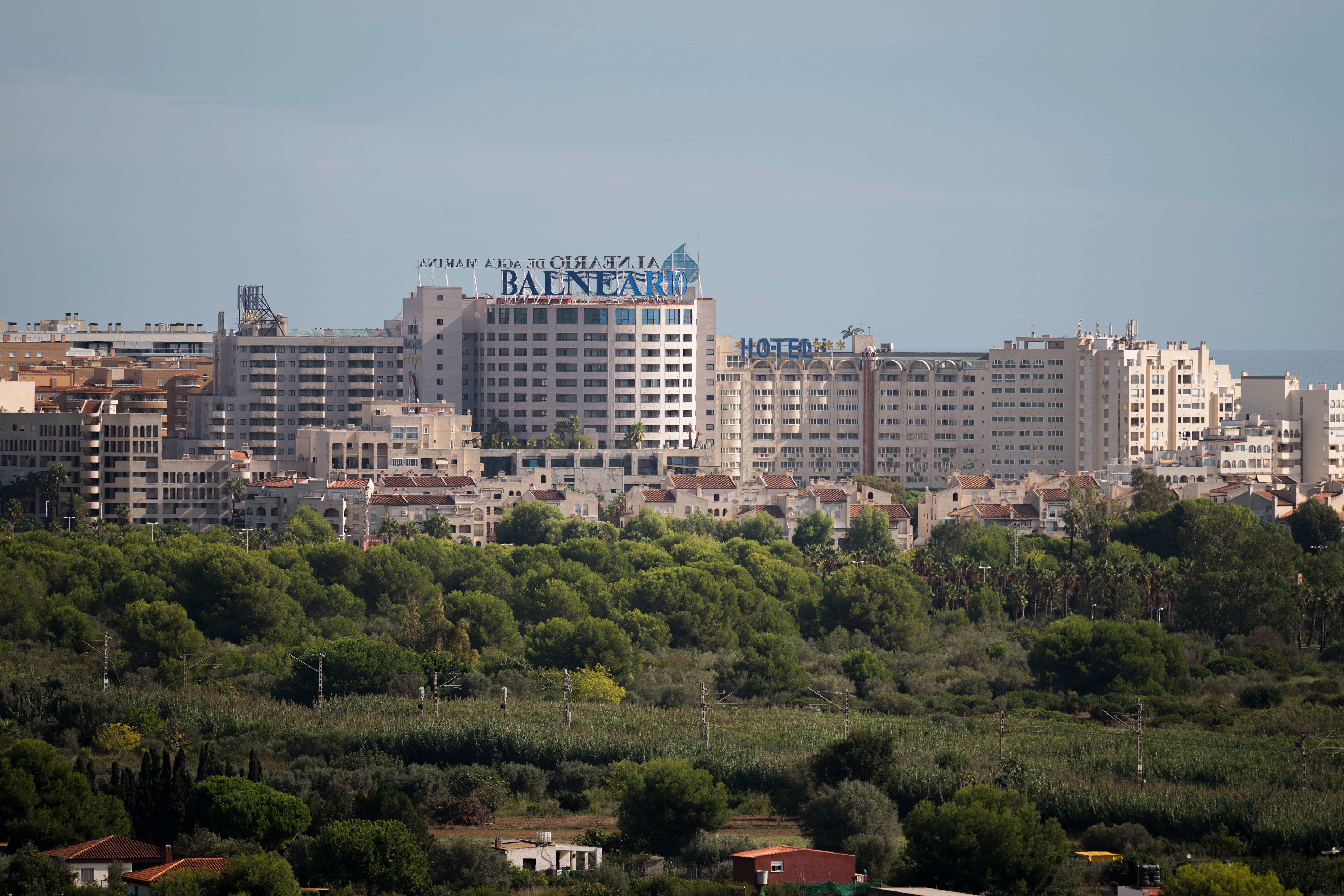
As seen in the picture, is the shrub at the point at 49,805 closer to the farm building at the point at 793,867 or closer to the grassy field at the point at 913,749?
the grassy field at the point at 913,749

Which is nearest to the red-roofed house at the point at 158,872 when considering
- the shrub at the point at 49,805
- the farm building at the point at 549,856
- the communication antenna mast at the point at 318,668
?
the shrub at the point at 49,805

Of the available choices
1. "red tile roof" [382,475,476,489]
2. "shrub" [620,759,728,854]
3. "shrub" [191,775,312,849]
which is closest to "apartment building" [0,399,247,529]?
"red tile roof" [382,475,476,489]

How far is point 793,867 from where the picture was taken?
267 feet

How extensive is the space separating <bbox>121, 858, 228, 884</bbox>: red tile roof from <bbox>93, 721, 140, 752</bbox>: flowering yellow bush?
27.9 meters

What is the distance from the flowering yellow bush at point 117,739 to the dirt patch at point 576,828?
2106cm

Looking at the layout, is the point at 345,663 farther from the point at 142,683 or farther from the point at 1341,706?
the point at 1341,706

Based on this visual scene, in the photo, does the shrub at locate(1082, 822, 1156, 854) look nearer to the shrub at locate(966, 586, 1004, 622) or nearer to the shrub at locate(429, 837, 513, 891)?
the shrub at locate(429, 837, 513, 891)

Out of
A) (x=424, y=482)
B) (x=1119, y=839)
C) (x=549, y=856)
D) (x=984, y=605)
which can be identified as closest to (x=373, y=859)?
(x=549, y=856)

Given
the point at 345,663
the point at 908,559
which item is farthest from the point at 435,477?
the point at 345,663

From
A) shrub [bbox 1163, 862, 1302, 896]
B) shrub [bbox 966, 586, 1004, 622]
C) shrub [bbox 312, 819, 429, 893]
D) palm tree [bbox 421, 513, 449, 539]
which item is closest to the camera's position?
shrub [bbox 1163, 862, 1302, 896]

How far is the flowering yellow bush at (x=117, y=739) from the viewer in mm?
108125

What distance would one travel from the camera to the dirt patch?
92438mm

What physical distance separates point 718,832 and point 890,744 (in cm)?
1111

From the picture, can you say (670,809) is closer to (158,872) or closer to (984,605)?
(158,872)
